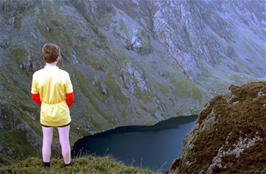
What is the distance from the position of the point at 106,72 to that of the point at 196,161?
570ft

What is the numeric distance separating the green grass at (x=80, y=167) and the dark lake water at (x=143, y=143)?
266ft

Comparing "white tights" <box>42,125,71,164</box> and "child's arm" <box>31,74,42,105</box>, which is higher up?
"child's arm" <box>31,74,42,105</box>

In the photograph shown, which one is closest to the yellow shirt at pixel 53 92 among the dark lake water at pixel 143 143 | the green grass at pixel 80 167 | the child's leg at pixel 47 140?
the child's leg at pixel 47 140

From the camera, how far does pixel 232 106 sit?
1245 cm

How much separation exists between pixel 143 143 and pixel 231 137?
116 meters

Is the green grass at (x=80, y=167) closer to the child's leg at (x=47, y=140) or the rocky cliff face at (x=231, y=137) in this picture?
the child's leg at (x=47, y=140)

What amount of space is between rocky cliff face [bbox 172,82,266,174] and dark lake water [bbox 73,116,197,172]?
81.6m

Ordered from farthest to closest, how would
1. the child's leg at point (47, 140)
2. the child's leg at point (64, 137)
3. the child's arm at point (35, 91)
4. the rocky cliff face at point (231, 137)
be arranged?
the child's leg at point (47, 140), the child's leg at point (64, 137), the child's arm at point (35, 91), the rocky cliff face at point (231, 137)

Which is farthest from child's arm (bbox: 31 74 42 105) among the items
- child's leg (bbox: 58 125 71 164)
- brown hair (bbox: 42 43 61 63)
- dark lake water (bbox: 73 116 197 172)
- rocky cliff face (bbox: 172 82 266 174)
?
dark lake water (bbox: 73 116 197 172)

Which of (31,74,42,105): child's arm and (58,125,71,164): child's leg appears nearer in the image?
(31,74,42,105): child's arm

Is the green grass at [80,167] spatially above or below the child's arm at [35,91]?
below

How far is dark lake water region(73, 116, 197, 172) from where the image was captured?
353 ft

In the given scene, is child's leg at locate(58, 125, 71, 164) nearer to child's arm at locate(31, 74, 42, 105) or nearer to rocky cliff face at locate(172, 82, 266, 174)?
child's arm at locate(31, 74, 42, 105)

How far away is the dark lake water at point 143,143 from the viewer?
108 m
